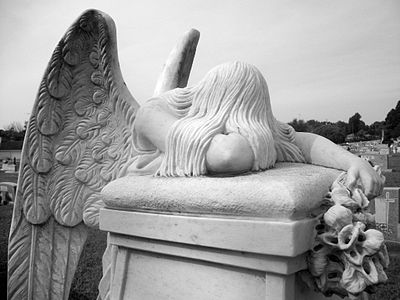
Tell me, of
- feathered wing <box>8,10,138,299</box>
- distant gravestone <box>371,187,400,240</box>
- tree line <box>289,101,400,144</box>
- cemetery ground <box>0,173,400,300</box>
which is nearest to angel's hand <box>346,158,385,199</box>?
feathered wing <box>8,10,138,299</box>

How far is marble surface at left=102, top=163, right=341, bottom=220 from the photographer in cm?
108

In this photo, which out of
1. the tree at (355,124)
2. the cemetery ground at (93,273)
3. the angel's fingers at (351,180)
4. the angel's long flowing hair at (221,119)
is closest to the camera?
the angel's fingers at (351,180)

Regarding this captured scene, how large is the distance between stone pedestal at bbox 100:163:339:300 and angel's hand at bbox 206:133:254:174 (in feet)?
0.19

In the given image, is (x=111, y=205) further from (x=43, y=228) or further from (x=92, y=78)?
(x=92, y=78)

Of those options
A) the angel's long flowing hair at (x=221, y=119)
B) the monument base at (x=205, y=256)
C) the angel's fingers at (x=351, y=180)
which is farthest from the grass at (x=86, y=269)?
the angel's fingers at (x=351, y=180)

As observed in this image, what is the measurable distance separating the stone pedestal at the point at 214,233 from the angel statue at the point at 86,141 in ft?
0.75

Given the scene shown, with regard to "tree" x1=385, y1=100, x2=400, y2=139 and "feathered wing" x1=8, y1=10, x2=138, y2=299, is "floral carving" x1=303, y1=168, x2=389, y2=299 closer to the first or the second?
"feathered wing" x1=8, y1=10, x2=138, y2=299

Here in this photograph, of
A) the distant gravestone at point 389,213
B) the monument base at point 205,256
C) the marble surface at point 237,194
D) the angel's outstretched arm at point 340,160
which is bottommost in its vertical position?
the distant gravestone at point 389,213

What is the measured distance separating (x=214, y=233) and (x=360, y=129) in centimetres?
3672

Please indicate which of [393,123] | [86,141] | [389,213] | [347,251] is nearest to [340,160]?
[347,251]

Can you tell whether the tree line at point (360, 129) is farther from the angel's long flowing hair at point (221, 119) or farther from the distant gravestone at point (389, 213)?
the angel's long flowing hair at point (221, 119)

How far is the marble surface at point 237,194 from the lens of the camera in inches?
42.4

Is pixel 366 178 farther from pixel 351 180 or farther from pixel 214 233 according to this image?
pixel 214 233

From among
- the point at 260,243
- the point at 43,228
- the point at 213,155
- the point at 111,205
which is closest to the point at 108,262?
the point at 43,228
